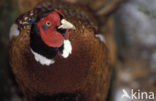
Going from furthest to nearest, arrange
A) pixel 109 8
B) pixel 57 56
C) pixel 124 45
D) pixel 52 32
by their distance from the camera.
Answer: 1. pixel 124 45
2. pixel 109 8
3. pixel 57 56
4. pixel 52 32

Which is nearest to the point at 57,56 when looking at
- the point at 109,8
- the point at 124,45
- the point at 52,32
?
the point at 52,32

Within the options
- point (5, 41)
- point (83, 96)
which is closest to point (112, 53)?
point (83, 96)

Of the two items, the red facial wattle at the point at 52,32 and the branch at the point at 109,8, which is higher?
the branch at the point at 109,8

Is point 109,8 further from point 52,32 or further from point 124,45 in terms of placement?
point 52,32

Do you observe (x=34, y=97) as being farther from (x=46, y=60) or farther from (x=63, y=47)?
(x=63, y=47)

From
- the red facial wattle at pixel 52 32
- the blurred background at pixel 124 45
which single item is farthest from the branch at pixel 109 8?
the red facial wattle at pixel 52 32

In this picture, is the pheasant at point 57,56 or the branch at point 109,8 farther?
the branch at point 109,8

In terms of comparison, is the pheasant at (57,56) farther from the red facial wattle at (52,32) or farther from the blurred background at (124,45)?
the blurred background at (124,45)
